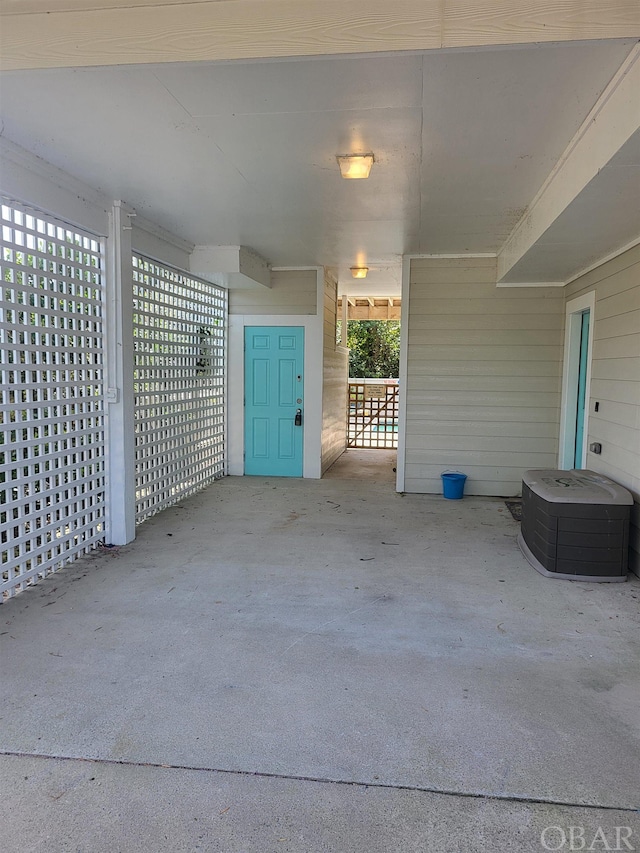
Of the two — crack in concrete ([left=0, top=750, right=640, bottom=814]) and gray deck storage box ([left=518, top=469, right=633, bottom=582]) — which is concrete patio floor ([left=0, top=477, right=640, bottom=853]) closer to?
crack in concrete ([left=0, top=750, right=640, bottom=814])

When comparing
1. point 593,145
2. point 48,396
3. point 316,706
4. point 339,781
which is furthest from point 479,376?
point 339,781

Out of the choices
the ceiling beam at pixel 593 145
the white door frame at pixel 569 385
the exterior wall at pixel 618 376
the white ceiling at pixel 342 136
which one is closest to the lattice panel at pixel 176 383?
the white ceiling at pixel 342 136

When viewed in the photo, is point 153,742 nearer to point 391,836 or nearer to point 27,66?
point 391,836

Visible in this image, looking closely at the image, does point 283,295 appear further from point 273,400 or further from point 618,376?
point 618,376

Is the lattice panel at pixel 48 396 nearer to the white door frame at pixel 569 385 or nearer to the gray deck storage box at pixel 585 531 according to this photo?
the gray deck storage box at pixel 585 531

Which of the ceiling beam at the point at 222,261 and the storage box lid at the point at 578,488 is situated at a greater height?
the ceiling beam at the point at 222,261

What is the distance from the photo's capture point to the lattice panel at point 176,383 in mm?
4910

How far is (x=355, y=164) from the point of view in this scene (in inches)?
128

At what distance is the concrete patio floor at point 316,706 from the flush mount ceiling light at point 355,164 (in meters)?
2.70

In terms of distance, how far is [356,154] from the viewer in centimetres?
318

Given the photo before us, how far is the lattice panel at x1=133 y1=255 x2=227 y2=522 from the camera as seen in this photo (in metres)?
4.91

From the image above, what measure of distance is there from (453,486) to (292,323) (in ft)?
9.61

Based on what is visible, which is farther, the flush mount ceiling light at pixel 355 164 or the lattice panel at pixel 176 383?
the lattice panel at pixel 176 383

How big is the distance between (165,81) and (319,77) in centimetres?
71
